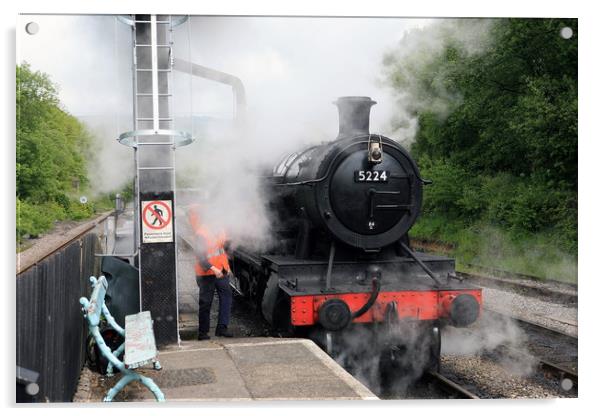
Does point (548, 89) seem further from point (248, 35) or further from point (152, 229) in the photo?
point (152, 229)

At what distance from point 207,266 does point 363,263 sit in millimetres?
1454

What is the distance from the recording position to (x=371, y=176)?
5414mm

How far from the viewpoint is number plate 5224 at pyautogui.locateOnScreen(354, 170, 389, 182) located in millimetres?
5391

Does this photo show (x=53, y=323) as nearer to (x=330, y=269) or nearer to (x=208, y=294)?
(x=208, y=294)

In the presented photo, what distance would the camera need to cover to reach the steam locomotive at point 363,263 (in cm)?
513

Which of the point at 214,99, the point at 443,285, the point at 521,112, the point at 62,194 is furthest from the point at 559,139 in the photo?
the point at 62,194

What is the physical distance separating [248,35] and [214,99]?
1.17 metres

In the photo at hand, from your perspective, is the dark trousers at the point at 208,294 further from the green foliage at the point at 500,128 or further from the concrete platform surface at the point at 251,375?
the green foliage at the point at 500,128

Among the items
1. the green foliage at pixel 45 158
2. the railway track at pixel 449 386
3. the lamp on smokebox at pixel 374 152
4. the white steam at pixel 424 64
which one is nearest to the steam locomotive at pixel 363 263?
the lamp on smokebox at pixel 374 152

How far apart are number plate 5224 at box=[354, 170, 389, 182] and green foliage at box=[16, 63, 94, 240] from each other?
7.47ft

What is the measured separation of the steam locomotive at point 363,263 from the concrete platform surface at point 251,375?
1.12 ft

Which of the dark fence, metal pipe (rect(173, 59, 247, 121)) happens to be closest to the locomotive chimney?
metal pipe (rect(173, 59, 247, 121))

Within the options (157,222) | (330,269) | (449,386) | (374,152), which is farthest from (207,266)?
(449,386)

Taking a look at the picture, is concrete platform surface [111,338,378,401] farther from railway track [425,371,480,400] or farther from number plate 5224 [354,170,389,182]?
number plate 5224 [354,170,389,182]
